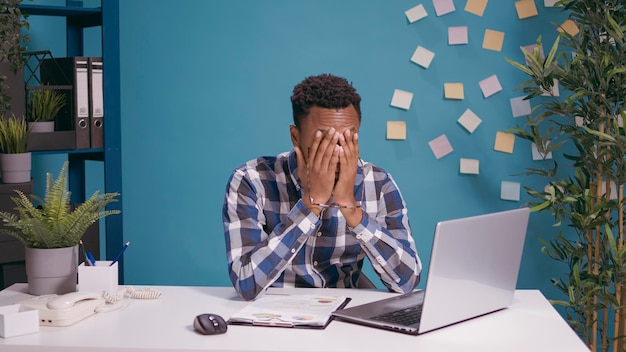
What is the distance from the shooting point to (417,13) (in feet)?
11.3

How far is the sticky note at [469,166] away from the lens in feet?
11.4

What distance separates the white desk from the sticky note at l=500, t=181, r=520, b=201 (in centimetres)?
163

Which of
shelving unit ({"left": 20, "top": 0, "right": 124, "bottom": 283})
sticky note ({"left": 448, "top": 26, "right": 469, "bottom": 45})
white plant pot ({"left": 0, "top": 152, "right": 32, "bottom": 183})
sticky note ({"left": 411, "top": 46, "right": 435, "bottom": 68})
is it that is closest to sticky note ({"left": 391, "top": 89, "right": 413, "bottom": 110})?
sticky note ({"left": 411, "top": 46, "right": 435, "bottom": 68})

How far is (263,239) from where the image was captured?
2.09m

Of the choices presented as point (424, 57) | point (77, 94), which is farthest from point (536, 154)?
point (77, 94)

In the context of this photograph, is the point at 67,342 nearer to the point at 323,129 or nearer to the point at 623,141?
the point at 323,129

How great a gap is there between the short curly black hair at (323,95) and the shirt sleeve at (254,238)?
0.78 feet

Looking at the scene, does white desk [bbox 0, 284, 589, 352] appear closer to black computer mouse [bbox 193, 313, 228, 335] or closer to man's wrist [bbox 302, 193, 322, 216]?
black computer mouse [bbox 193, 313, 228, 335]

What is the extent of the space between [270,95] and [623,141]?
58.1 inches

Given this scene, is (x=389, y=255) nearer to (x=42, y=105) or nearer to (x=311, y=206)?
(x=311, y=206)

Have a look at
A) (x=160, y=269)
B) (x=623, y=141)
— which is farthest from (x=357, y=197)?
(x=160, y=269)

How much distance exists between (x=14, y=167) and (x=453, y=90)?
1.77m

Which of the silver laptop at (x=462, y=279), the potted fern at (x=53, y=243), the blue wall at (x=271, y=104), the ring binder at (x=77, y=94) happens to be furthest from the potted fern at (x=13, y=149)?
the silver laptop at (x=462, y=279)

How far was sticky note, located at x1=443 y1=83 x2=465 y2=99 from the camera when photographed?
11.3 ft
